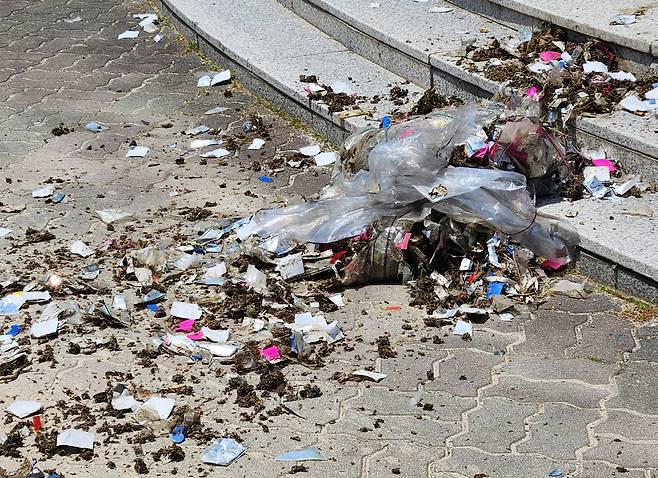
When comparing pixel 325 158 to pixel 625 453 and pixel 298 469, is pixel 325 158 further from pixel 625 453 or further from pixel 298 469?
pixel 625 453

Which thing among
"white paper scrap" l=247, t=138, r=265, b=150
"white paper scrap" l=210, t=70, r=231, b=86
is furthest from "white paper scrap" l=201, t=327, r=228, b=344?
"white paper scrap" l=210, t=70, r=231, b=86

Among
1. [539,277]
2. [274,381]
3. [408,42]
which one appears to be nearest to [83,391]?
[274,381]

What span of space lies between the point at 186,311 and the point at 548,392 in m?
1.50

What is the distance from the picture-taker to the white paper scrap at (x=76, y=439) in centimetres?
350

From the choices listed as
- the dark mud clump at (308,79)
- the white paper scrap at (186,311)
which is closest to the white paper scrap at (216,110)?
the dark mud clump at (308,79)

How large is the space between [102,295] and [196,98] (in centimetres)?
263

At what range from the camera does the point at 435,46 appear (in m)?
6.17

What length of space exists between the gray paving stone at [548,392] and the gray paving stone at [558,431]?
0.04 metres

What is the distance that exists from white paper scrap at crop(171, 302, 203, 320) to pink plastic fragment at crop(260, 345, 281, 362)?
1.29ft

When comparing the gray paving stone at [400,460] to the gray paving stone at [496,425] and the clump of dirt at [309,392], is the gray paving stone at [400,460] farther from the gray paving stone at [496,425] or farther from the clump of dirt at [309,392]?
the clump of dirt at [309,392]

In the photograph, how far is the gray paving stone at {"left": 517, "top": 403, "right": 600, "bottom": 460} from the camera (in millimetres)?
3479

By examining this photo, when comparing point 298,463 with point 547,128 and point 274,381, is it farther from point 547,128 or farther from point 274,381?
point 547,128

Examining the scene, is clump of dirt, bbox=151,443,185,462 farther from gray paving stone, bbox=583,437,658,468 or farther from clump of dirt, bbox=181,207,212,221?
clump of dirt, bbox=181,207,212,221

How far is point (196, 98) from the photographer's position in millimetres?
6875
